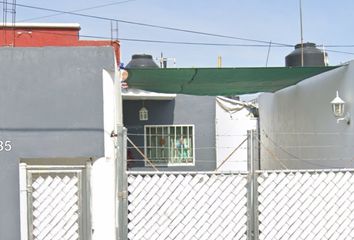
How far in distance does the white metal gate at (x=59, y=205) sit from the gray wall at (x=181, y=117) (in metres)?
8.65

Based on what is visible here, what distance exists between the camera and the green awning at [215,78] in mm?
8484

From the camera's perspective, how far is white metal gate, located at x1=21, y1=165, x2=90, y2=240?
5348mm

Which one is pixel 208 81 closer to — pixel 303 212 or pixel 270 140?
pixel 303 212

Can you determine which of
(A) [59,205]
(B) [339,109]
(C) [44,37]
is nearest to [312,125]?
(B) [339,109]

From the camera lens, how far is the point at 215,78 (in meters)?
9.16

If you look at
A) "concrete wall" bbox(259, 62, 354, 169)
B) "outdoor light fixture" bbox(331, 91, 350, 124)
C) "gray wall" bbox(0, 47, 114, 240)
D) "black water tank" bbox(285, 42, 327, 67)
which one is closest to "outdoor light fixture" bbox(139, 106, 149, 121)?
"concrete wall" bbox(259, 62, 354, 169)

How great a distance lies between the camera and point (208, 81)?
9.55m

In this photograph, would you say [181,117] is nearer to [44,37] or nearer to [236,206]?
[44,37]

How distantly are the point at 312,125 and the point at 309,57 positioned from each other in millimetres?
2759

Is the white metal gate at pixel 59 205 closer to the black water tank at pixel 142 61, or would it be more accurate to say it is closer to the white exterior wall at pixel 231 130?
the black water tank at pixel 142 61

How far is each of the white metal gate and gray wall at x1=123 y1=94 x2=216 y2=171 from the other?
8.65 m

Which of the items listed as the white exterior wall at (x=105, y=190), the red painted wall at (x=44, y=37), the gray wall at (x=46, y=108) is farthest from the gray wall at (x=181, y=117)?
the gray wall at (x=46, y=108)

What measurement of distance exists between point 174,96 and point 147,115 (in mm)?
954

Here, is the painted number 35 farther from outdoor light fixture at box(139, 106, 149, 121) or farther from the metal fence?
outdoor light fixture at box(139, 106, 149, 121)
